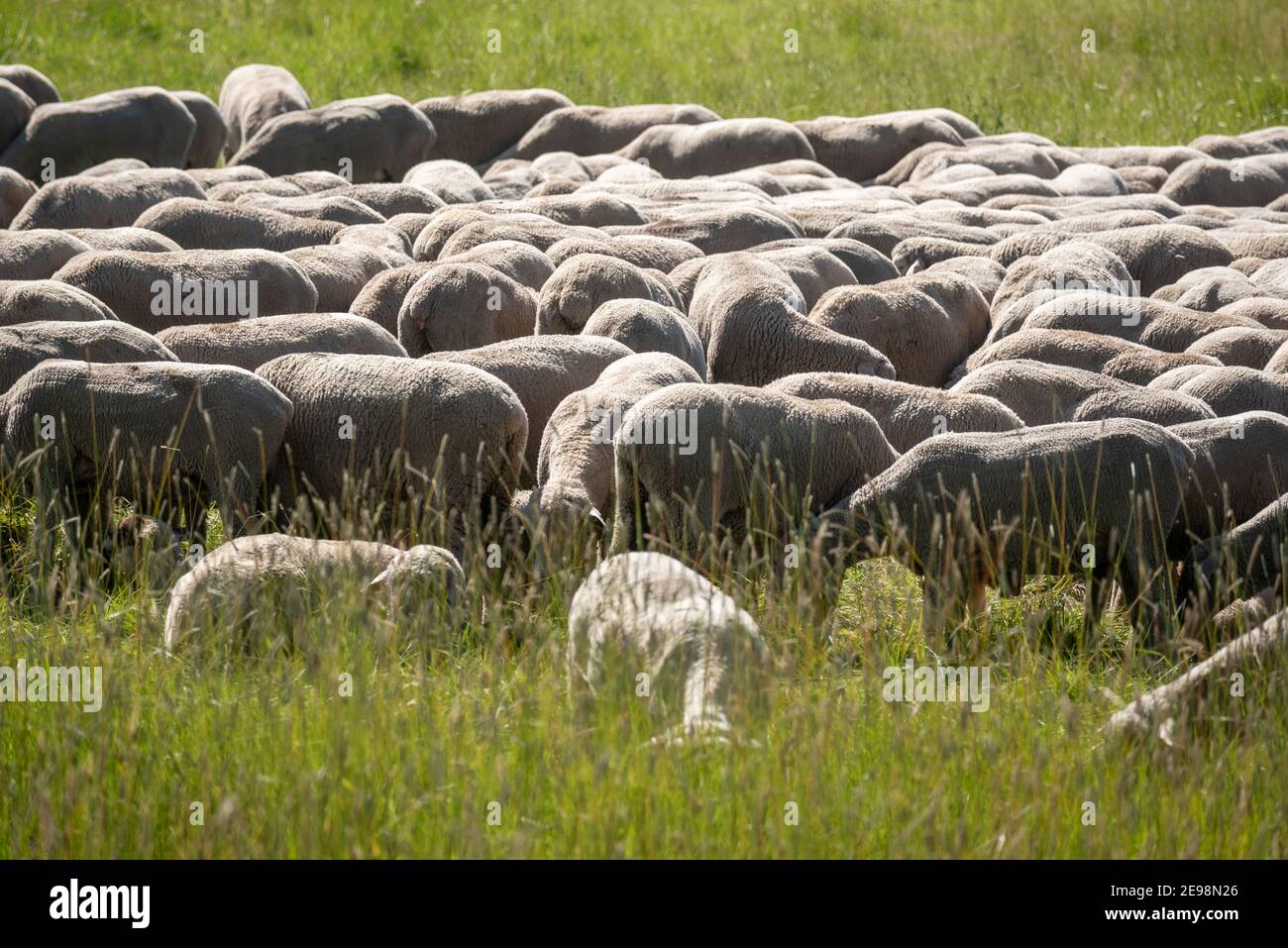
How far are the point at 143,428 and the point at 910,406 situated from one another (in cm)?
329

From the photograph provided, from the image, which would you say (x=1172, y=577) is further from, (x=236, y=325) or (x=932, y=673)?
(x=236, y=325)

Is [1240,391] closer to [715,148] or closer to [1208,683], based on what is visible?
[1208,683]

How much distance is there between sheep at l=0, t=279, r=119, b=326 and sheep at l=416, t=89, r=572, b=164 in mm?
10020

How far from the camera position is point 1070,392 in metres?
7.21

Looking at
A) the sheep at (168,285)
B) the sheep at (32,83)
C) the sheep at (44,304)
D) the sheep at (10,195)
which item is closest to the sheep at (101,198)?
the sheep at (10,195)

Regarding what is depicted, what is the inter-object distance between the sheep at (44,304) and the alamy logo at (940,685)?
4.84 meters

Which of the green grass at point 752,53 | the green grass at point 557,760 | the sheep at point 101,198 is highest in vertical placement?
the green grass at point 752,53

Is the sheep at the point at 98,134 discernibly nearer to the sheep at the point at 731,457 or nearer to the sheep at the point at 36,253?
the sheep at the point at 36,253

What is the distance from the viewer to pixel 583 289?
850cm

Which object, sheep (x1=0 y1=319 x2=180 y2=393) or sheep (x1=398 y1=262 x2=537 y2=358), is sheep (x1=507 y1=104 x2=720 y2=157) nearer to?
sheep (x1=398 y1=262 x2=537 y2=358)

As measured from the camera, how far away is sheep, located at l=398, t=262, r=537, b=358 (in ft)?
26.9

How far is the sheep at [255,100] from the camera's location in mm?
18266
